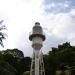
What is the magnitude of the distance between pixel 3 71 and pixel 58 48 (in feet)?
130

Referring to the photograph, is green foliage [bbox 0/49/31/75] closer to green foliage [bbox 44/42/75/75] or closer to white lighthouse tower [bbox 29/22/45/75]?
green foliage [bbox 44/42/75/75]


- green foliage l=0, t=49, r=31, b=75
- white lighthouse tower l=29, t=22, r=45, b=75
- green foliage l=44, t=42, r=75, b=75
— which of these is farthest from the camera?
green foliage l=0, t=49, r=31, b=75

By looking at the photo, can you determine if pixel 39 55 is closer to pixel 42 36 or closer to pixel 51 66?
pixel 42 36

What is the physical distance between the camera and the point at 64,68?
50.7 m

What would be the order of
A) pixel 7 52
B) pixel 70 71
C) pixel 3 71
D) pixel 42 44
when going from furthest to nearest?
pixel 7 52 < pixel 70 71 < pixel 42 44 < pixel 3 71

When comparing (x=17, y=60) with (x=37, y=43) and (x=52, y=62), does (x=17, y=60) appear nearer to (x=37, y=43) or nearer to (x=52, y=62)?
(x=52, y=62)

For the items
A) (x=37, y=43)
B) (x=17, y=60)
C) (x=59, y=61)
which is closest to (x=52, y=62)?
(x=59, y=61)

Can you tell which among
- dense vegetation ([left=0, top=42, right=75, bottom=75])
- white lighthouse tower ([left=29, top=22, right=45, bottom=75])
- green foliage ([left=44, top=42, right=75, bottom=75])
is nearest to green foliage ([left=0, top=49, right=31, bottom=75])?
dense vegetation ([left=0, top=42, right=75, bottom=75])

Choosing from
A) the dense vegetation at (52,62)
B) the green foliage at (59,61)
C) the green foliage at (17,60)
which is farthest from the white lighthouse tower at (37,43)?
the green foliage at (17,60)

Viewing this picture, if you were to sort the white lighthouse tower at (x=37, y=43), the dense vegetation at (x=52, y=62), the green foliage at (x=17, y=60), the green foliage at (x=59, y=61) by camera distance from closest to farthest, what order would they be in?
the white lighthouse tower at (x=37, y=43) < the dense vegetation at (x=52, y=62) < the green foliage at (x=59, y=61) < the green foliage at (x=17, y=60)

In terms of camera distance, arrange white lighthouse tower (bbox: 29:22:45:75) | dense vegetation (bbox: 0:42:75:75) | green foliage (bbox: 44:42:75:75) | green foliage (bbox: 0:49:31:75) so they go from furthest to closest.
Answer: green foliage (bbox: 0:49:31:75) → green foliage (bbox: 44:42:75:75) → dense vegetation (bbox: 0:42:75:75) → white lighthouse tower (bbox: 29:22:45:75)

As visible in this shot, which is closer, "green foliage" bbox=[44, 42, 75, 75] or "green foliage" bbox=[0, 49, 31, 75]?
"green foliage" bbox=[44, 42, 75, 75]

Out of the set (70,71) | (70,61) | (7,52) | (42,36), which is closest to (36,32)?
(42,36)

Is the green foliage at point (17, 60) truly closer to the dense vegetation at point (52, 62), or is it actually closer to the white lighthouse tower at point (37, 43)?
the dense vegetation at point (52, 62)
